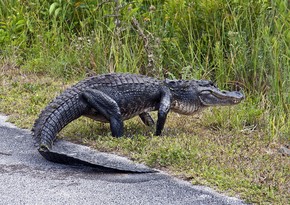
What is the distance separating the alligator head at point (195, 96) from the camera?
6298mm

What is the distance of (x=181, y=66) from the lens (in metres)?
7.84

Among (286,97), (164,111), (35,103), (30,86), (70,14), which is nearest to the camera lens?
(164,111)

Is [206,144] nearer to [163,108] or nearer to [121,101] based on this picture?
[163,108]

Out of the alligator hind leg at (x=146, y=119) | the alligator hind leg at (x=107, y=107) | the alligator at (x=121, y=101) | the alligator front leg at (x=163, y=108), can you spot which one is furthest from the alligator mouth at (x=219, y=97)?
the alligator hind leg at (x=107, y=107)

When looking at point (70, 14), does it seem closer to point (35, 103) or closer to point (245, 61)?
point (35, 103)

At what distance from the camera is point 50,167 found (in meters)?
5.18

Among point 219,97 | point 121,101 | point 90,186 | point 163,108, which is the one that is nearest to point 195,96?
point 219,97

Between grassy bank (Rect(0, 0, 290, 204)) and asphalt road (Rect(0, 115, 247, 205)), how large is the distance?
173mm

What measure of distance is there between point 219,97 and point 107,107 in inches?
44.9

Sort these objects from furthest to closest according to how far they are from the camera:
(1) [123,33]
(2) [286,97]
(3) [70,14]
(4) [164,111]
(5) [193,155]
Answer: (3) [70,14], (1) [123,33], (2) [286,97], (4) [164,111], (5) [193,155]

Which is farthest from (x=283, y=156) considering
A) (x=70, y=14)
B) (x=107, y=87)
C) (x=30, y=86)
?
(x=70, y=14)

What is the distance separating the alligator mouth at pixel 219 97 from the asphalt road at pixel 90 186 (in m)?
1.38

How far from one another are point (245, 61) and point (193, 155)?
93.2 inches

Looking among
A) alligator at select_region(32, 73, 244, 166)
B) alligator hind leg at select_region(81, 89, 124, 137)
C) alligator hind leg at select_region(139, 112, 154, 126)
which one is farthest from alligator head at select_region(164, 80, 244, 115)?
alligator hind leg at select_region(81, 89, 124, 137)
